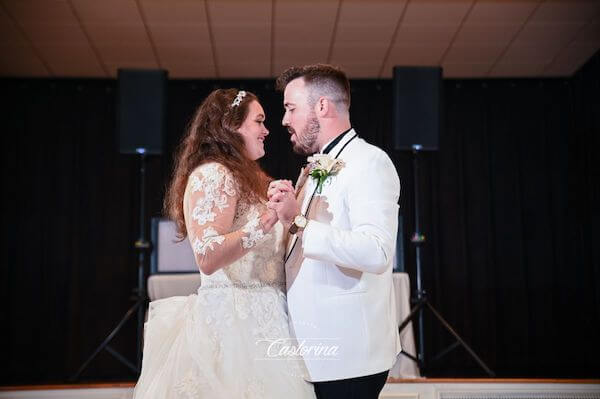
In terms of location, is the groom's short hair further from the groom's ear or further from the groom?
the groom

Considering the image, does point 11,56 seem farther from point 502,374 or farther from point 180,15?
point 502,374

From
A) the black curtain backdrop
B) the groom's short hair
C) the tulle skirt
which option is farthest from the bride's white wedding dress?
the black curtain backdrop

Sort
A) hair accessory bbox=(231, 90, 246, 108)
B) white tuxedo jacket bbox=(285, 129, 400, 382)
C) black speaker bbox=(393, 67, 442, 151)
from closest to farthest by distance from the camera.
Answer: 1. white tuxedo jacket bbox=(285, 129, 400, 382)
2. hair accessory bbox=(231, 90, 246, 108)
3. black speaker bbox=(393, 67, 442, 151)

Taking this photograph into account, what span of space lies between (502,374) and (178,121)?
4.57 meters

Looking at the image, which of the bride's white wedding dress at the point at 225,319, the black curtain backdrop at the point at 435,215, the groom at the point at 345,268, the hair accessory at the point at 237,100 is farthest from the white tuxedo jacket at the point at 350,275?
the black curtain backdrop at the point at 435,215

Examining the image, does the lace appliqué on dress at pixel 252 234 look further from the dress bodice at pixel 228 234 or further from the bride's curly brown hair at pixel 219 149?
the bride's curly brown hair at pixel 219 149

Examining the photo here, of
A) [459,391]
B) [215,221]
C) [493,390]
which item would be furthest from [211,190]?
[493,390]

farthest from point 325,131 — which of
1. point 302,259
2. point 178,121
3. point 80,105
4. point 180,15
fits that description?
point 80,105

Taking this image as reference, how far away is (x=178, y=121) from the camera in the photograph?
7.64m

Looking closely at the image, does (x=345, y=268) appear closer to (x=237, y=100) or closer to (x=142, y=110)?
(x=237, y=100)

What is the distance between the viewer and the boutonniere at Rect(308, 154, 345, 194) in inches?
88.0

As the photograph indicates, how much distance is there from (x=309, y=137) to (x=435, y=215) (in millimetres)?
5336

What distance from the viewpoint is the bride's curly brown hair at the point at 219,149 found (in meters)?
2.59

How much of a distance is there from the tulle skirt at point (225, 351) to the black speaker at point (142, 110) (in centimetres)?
295
